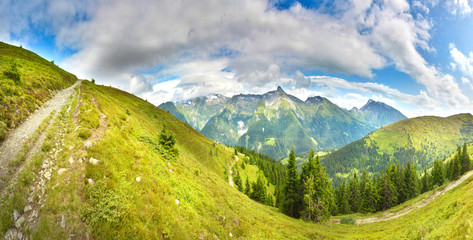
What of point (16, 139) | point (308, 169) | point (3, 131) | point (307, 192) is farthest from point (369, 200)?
point (3, 131)

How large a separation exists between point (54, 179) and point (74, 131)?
5.76 meters

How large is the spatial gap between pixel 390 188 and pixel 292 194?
47333 millimetres

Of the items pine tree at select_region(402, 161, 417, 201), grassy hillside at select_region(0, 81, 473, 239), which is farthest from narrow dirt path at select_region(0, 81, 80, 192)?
pine tree at select_region(402, 161, 417, 201)

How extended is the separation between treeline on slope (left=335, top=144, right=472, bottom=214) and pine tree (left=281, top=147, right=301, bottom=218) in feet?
130

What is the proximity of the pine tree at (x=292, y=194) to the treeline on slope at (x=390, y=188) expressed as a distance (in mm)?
39614

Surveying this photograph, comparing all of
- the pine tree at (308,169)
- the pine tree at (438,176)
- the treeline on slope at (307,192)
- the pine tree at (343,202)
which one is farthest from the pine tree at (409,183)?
the pine tree at (308,169)

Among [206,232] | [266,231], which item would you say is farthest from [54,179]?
[266,231]

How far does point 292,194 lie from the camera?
A: 43.8 meters

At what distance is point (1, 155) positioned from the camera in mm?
11750

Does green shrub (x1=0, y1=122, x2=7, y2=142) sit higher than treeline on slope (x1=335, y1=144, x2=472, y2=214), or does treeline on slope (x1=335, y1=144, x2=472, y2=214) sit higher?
green shrub (x1=0, y1=122, x2=7, y2=142)

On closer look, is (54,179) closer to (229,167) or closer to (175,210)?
(175,210)

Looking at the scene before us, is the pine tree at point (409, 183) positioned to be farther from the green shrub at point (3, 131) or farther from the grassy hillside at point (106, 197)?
the green shrub at point (3, 131)

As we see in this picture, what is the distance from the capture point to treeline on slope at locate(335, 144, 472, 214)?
65000 millimetres

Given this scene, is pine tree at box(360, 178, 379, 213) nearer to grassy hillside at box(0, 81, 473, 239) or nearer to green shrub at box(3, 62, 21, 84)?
grassy hillside at box(0, 81, 473, 239)
